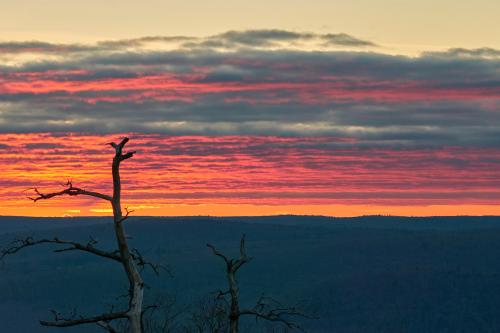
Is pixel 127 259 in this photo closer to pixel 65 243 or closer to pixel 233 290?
pixel 65 243

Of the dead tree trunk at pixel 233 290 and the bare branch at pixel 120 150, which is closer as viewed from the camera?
the bare branch at pixel 120 150

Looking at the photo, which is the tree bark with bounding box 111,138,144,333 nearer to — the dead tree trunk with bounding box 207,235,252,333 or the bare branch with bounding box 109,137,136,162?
the bare branch with bounding box 109,137,136,162

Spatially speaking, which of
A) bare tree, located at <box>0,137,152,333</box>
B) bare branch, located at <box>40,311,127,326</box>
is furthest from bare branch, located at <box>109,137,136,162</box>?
bare branch, located at <box>40,311,127,326</box>

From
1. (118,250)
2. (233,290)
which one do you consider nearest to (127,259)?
(118,250)

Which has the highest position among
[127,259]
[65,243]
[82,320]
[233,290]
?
[65,243]

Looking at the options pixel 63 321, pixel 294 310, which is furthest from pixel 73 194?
pixel 294 310

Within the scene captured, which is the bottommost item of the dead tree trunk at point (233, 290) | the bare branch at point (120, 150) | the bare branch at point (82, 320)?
the bare branch at point (82, 320)

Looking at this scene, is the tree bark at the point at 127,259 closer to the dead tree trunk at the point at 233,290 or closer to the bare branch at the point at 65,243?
the bare branch at the point at 65,243

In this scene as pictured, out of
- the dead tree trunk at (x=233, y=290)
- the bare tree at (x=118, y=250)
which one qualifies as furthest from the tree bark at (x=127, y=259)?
the dead tree trunk at (x=233, y=290)

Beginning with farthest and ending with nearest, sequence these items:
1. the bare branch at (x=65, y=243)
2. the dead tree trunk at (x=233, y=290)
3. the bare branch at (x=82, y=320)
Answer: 1. the dead tree trunk at (x=233, y=290)
2. the bare branch at (x=82, y=320)
3. the bare branch at (x=65, y=243)

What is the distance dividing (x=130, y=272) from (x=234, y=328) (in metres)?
4.57

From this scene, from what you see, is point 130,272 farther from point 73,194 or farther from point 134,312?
point 73,194

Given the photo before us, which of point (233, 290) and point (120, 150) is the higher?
point (120, 150)

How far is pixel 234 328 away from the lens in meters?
23.5
